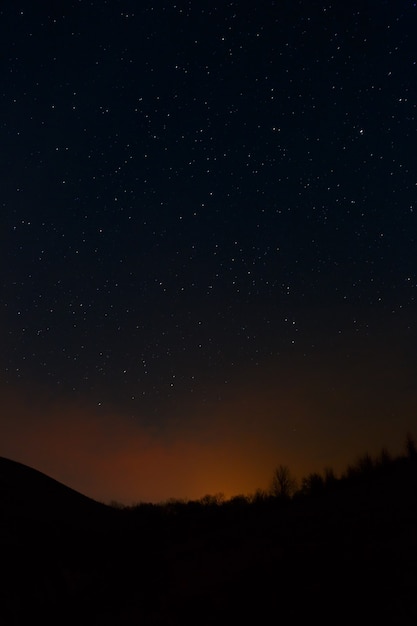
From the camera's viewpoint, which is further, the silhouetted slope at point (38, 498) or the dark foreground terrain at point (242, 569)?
the silhouetted slope at point (38, 498)

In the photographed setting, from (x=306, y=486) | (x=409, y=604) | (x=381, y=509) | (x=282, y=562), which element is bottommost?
(x=409, y=604)

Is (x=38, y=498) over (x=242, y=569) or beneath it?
over

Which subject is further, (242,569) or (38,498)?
(38,498)

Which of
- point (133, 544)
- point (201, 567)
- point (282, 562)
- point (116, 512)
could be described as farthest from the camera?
point (116, 512)

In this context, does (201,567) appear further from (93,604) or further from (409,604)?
(409,604)

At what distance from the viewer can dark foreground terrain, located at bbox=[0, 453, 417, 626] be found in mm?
7859

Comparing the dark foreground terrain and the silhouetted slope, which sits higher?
the silhouetted slope

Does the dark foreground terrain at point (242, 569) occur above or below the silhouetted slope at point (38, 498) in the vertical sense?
below

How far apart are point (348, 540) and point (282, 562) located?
154 cm

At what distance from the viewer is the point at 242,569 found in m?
10.5

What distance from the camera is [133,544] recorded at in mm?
22562

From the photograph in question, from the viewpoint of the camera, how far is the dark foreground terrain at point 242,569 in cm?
786

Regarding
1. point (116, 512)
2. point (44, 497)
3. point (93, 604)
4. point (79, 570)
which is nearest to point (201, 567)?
point (93, 604)

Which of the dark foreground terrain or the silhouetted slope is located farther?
the silhouetted slope
